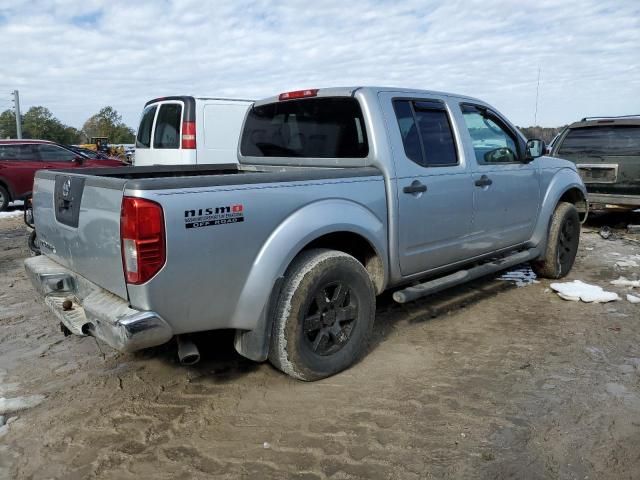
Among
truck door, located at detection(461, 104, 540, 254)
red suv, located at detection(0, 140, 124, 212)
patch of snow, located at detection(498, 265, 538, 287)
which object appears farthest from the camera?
red suv, located at detection(0, 140, 124, 212)

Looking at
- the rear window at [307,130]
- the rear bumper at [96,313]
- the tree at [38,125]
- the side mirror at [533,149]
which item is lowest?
the rear bumper at [96,313]

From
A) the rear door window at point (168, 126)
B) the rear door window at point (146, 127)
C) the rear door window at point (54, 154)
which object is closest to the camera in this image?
the rear door window at point (168, 126)

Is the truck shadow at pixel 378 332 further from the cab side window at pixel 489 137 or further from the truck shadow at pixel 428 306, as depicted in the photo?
the cab side window at pixel 489 137

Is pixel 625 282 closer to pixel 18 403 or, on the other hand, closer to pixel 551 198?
pixel 551 198

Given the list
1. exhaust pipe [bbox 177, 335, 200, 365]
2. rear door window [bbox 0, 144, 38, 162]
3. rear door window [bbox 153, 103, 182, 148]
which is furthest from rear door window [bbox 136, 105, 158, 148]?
exhaust pipe [bbox 177, 335, 200, 365]

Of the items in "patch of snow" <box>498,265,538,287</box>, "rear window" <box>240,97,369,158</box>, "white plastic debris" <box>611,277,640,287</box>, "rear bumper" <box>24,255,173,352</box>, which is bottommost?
"white plastic debris" <box>611,277,640,287</box>

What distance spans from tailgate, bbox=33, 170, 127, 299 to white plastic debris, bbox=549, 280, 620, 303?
435 cm

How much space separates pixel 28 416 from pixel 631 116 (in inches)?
364

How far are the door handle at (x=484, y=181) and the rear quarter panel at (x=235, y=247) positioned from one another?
5.00 ft

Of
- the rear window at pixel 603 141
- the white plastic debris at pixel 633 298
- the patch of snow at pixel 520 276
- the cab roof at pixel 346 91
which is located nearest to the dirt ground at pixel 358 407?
the white plastic debris at pixel 633 298

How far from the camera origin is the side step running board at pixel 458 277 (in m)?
3.95

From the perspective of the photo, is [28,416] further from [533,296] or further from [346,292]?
[533,296]

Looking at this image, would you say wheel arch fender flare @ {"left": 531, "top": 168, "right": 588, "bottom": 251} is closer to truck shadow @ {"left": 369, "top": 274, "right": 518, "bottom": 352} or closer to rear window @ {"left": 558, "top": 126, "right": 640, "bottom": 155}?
truck shadow @ {"left": 369, "top": 274, "right": 518, "bottom": 352}

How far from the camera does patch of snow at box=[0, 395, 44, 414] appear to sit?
3193 mm
